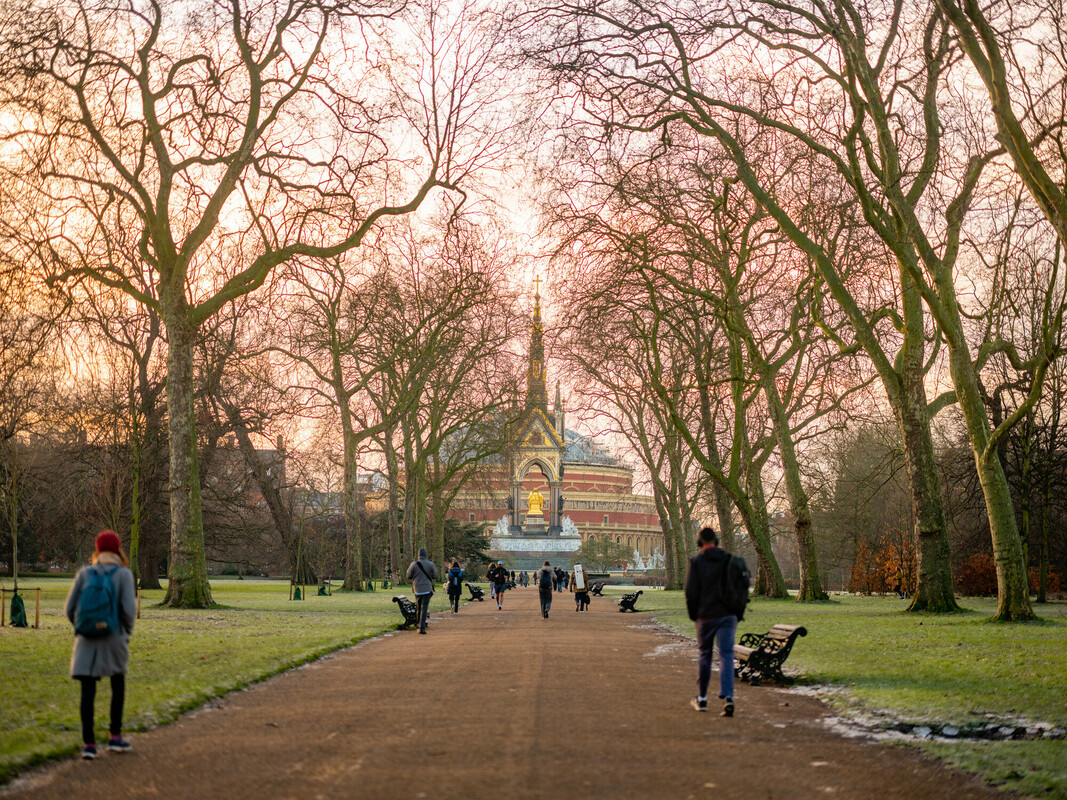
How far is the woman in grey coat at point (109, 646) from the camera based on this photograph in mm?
8109

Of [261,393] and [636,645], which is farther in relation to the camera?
[261,393]

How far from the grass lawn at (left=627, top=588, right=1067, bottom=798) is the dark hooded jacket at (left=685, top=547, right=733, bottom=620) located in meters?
1.74

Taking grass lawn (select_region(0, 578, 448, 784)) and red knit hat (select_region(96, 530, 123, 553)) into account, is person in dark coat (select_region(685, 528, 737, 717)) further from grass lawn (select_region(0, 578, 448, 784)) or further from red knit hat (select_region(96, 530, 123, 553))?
red knit hat (select_region(96, 530, 123, 553))

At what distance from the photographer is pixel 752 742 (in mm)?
8953

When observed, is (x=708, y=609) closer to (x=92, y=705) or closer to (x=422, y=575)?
(x=92, y=705)

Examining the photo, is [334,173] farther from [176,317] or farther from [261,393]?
[261,393]

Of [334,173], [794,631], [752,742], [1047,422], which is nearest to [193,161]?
[334,173]

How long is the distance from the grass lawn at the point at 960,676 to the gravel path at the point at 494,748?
440mm

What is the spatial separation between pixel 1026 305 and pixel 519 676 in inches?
902

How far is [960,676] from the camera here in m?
13.0

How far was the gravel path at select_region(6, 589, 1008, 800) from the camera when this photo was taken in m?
7.02

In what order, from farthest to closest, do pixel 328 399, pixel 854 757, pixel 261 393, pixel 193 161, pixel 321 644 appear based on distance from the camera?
pixel 328 399 → pixel 261 393 → pixel 193 161 → pixel 321 644 → pixel 854 757

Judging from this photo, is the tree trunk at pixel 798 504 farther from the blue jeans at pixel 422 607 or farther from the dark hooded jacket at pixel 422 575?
the blue jeans at pixel 422 607

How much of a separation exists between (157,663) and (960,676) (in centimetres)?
1012
